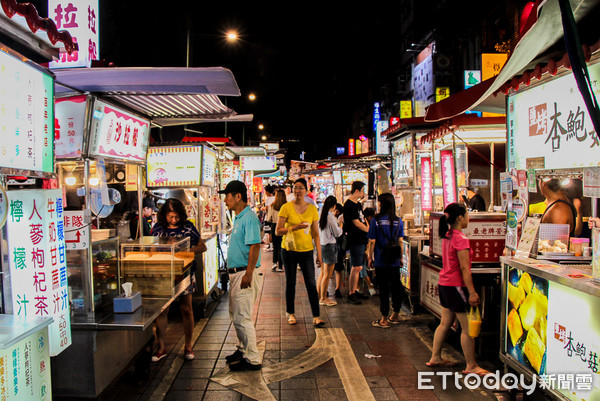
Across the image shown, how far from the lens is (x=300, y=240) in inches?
264

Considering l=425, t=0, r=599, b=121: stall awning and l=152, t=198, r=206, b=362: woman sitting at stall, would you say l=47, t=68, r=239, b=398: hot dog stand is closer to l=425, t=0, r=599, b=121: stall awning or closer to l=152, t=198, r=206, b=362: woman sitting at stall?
l=152, t=198, r=206, b=362: woman sitting at stall

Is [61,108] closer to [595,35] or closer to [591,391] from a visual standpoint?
[595,35]

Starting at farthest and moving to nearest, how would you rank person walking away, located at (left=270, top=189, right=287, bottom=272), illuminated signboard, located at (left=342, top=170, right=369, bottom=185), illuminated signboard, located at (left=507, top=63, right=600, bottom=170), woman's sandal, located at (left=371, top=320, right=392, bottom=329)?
illuminated signboard, located at (left=342, top=170, right=369, bottom=185), person walking away, located at (left=270, top=189, right=287, bottom=272), woman's sandal, located at (left=371, top=320, right=392, bottom=329), illuminated signboard, located at (left=507, top=63, right=600, bottom=170)

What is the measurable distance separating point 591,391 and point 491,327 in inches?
93.9

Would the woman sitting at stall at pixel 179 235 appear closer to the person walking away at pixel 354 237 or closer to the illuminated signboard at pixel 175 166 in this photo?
the illuminated signboard at pixel 175 166

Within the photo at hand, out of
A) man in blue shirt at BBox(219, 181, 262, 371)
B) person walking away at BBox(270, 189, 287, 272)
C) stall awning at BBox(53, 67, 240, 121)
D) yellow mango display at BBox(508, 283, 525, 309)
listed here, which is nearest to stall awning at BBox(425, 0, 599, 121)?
yellow mango display at BBox(508, 283, 525, 309)

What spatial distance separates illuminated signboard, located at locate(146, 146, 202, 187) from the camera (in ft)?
24.7

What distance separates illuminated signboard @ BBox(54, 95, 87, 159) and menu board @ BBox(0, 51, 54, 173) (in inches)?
42.3

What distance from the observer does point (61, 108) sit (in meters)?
4.16

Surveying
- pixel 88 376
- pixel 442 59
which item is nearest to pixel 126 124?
pixel 88 376

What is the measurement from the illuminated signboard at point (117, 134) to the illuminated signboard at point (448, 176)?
5252mm

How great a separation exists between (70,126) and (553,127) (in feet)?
15.4

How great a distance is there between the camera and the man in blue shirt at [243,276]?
5031 mm

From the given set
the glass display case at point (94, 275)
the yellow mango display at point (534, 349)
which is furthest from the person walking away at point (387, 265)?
the glass display case at point (94, 275)
